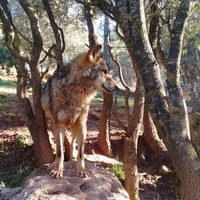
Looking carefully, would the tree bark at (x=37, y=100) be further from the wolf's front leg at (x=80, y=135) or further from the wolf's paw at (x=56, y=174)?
the wolf's paw at (x=56, y=174)

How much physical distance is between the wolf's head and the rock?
1.55 meters

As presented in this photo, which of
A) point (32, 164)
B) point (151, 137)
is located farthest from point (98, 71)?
point (151, 137)

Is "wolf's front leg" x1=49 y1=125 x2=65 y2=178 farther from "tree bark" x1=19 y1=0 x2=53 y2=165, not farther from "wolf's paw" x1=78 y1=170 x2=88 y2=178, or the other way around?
"tree bark" x1=19 y1=0 x2=53 y2=165

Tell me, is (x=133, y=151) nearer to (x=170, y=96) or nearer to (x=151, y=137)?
(x=170, y=96)

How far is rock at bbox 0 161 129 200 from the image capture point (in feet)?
14.4

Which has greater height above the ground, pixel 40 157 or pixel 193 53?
pixel 193 53

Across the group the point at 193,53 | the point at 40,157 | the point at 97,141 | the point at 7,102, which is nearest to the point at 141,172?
the point at 97,141

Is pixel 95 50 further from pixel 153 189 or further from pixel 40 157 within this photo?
pixel 153 189

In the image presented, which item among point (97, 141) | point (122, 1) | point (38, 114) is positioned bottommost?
point (97, 141)

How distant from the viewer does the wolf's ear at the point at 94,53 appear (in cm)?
584

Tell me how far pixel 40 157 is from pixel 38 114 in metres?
1.04

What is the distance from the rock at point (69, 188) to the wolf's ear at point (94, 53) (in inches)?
79.8

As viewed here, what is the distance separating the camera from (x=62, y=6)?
10.7 metres

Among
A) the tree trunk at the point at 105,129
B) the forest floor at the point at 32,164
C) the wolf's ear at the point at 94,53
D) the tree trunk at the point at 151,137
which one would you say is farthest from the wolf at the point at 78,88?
the tree trunk at the point at 151,137
